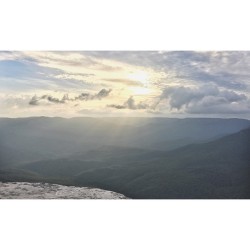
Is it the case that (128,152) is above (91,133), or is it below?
below

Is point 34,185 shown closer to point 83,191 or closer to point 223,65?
point 83,191

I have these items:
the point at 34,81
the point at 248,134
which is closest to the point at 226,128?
the point at 248,134
